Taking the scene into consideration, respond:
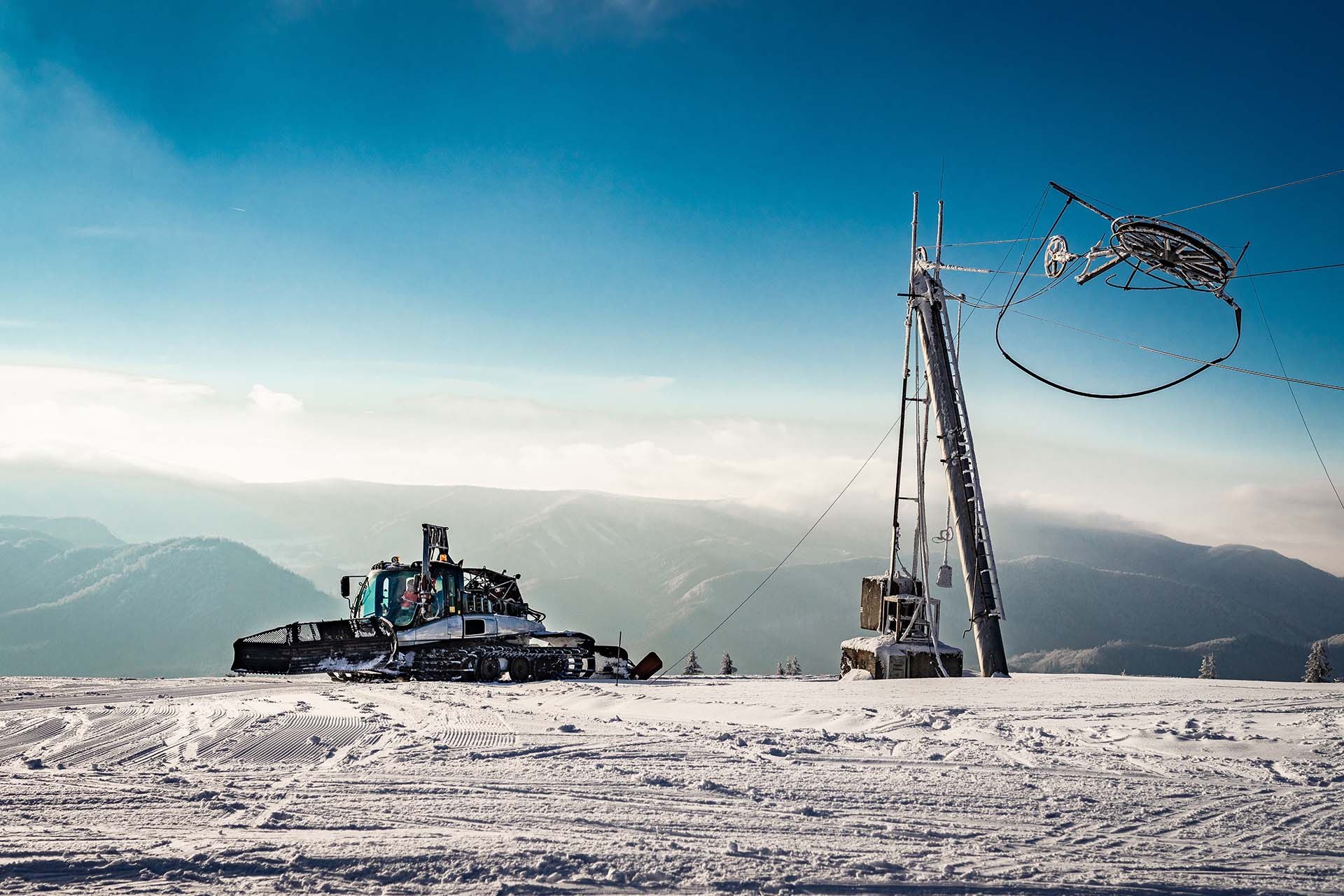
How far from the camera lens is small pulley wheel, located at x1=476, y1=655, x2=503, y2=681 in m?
19.0

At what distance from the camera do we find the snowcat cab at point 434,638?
18.0 m

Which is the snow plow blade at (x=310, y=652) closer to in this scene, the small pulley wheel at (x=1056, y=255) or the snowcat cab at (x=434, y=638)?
the snowcat cab at (x=434, y=638)

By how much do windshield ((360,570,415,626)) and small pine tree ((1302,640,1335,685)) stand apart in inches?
1343

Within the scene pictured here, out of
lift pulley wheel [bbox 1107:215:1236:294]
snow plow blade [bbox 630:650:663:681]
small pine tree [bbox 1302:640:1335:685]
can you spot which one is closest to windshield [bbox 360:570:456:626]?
snow plow blade [bbox 630:650:663:681]

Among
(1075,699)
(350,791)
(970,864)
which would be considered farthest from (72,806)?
(1075,699)

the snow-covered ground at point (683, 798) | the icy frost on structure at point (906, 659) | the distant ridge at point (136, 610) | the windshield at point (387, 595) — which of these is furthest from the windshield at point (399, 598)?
the distant ridge at point (136, 610)

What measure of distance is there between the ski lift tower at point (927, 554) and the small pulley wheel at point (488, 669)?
855 cm

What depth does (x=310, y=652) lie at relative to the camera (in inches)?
704

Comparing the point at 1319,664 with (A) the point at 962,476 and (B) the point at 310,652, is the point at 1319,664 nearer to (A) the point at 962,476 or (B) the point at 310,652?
(A) the point at 962,476

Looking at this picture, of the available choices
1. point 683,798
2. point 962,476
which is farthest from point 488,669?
point 683,798

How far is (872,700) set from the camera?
11797 millimetres

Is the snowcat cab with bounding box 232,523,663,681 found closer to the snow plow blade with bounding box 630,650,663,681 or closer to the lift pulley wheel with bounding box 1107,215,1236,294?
the snow plow blade with bounding box 630,650,663,681

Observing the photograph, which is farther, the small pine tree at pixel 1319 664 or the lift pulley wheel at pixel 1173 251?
the small pine tree at pixel 1319 664

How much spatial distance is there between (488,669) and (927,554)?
10972 mm
